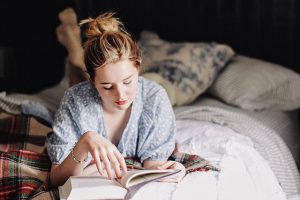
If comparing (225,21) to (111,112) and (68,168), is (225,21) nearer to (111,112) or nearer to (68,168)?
(111,112)

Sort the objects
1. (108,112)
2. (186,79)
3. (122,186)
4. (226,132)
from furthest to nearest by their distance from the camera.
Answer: (186,79) < (226,132) < (108,112) < (122,186)

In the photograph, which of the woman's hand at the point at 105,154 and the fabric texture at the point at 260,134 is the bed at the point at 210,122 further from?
the woman's hand at the point at 105,154

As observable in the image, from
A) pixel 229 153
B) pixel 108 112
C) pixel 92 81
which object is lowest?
pixel 229 153

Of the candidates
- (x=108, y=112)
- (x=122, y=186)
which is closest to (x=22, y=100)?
(x=108, y=112)

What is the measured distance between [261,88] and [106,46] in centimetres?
101

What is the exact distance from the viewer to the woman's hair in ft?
4.79

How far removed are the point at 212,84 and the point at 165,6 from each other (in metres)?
0.52

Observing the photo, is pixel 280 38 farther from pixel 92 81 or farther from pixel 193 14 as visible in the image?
pixel 92 81

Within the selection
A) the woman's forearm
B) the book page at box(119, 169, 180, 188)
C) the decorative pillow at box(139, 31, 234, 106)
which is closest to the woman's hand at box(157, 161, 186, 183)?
the book page at box(119, 169, 180, 188)

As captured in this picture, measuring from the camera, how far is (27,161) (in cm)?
163

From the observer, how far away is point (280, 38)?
8.05 ft

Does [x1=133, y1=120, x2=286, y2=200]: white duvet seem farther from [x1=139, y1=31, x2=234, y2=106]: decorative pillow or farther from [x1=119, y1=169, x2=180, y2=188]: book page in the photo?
[x1=139, y1=31, x2=234, y2=106]: decorative pillow

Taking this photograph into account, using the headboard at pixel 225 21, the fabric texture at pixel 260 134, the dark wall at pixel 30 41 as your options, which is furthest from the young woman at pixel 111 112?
the dark wall at pixel 30 41

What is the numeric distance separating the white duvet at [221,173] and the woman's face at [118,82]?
0.25 metres
